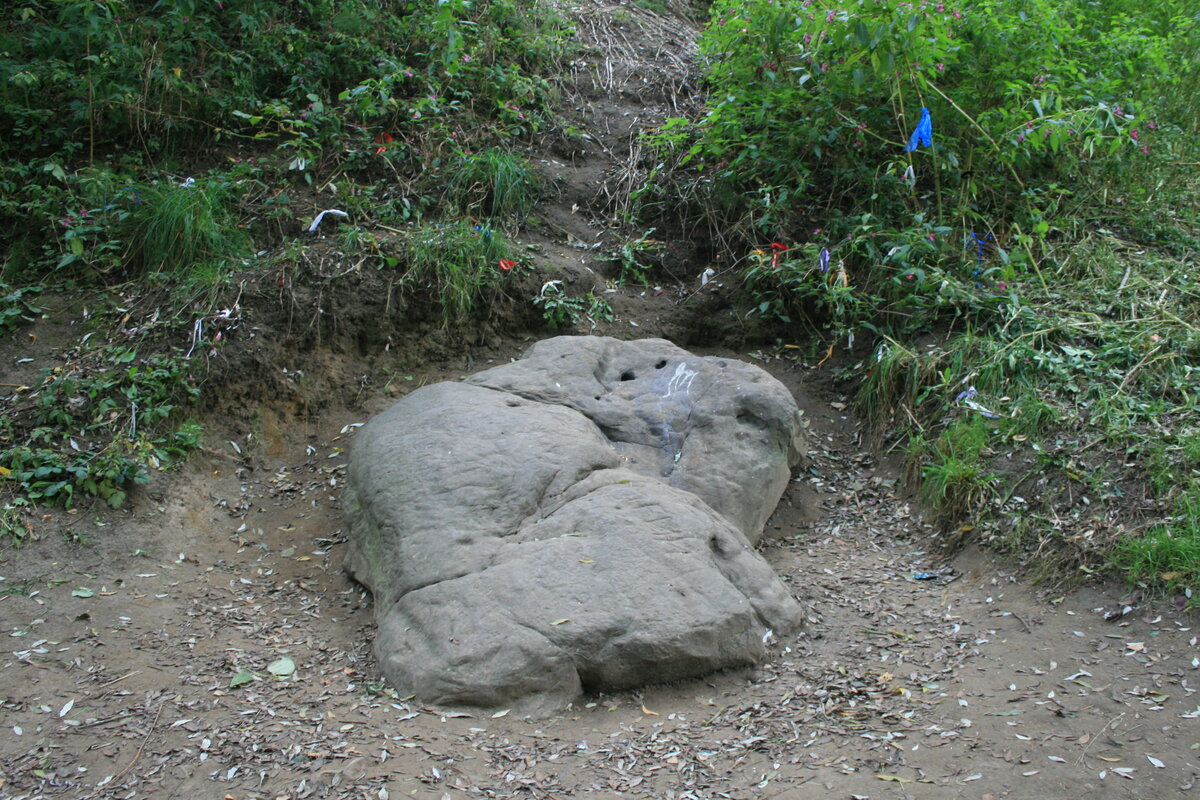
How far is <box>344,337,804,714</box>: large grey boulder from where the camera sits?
312 cm

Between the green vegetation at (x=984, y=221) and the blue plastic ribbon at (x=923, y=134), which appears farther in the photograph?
the blue plastic ribbon at (x=923, y=134)

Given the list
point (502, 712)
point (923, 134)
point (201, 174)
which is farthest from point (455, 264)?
point (502, 712)

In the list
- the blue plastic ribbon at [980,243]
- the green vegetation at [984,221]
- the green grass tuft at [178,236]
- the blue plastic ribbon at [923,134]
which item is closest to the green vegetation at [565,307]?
the green vegetation at [984,221]

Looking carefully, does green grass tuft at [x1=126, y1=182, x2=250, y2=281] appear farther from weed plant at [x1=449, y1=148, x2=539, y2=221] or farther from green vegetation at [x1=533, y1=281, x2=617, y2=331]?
green vegetation at [x1=533, y1=281, x2=617, y2=331]

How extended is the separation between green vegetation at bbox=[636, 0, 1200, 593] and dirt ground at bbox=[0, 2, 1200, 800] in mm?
473

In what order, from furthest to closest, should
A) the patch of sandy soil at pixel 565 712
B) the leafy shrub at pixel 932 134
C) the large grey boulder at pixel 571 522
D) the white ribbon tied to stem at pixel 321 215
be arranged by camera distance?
the white ribbon tied to stem at pixel 321 215 → the leafy shrub at pixel 932 134 → the large grey boulder at pixel 571 522 → the patch of sandy soil at pixel 565 712

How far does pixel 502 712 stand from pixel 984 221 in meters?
4.06

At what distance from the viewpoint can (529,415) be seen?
4.14 metres

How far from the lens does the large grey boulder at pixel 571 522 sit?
3125mm

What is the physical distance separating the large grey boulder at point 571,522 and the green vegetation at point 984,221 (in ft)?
3.07

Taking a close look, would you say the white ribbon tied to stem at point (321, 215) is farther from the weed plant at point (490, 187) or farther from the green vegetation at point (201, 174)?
the weed plant at point (490, 187)

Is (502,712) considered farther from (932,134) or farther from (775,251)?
(932,134)

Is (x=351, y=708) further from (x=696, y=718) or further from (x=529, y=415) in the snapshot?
(x=529, y=415)

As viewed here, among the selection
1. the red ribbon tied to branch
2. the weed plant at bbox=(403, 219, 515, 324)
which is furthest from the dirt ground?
the red ribbon tied to branch
